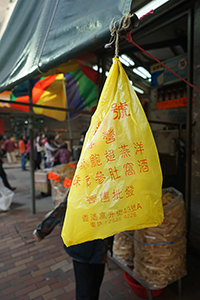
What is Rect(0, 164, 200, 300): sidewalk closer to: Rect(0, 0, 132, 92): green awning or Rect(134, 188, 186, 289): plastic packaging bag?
Rect(134, 188, 186, 289): plastic packaging bag

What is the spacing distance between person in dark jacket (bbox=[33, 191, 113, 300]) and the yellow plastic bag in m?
0.93

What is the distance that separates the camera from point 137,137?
997 millimetres

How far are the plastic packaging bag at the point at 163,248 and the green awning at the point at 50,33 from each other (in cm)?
180

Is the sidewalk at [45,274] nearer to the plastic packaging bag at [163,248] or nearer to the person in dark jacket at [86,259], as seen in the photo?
the plastic packaging bag at [163,248]

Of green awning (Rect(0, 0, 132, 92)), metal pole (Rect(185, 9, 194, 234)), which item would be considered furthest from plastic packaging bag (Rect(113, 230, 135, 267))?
green awning (Rect(0, 0, 132, 92))

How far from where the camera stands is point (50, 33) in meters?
1.52

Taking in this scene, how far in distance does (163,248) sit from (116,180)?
5.44 ft

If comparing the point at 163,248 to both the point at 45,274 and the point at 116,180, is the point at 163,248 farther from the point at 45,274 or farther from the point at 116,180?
the point at 45,274

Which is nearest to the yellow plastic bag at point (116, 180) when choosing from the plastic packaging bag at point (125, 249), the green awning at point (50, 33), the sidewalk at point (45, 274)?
the green awning at point (50, 33)

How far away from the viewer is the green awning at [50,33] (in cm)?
116

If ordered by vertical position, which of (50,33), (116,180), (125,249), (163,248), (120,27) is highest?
(50,33)

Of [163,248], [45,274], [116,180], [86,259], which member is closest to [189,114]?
[163,248]

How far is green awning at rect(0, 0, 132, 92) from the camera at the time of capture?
1155mm

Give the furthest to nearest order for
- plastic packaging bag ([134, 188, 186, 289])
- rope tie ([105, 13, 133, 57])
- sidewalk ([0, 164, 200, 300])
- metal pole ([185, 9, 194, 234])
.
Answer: metal pole ([185, 9, 194, 234]), sidewalk ([0, 164, 200, 300]), plastic packaging bag ([134, 188, 186, 289]), rope tie ([105, 13, 133, 57])
